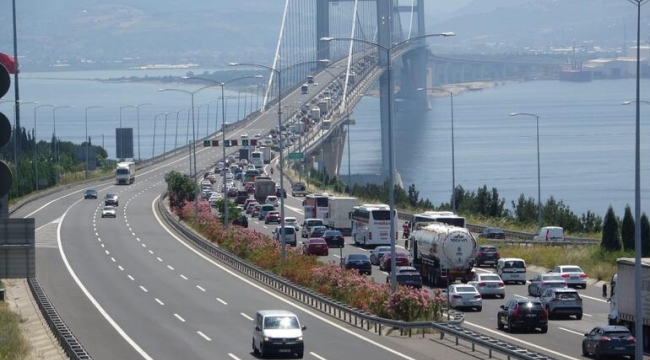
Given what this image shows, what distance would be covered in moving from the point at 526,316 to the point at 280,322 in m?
7.31

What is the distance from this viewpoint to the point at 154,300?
129 feet

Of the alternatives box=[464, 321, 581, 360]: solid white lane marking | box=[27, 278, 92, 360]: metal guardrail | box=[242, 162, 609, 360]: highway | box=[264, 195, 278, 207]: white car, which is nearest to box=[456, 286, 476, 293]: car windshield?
box=[242, 162, 609, 360]: highway

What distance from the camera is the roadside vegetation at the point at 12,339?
91.4 feet

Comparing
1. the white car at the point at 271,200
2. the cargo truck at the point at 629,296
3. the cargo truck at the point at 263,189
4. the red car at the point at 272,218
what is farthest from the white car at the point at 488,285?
the cargo truck at the point at 263,189

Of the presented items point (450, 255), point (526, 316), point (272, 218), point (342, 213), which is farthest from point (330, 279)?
point (272, 218)

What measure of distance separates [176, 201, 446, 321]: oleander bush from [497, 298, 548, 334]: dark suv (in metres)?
1.67

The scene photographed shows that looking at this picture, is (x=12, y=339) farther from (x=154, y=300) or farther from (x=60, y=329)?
(x=154, y=300)

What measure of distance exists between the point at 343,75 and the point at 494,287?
123155 mm

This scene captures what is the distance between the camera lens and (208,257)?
53438mm

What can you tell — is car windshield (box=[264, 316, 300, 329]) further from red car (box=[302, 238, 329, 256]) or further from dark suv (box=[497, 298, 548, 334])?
red car (box=[302, 238, 329, 256])

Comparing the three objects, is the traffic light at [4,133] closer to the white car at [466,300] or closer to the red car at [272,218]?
the white car at [466,300]

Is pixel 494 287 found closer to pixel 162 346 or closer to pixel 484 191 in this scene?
pixel 162 346

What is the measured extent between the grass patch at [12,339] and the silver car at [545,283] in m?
15.0

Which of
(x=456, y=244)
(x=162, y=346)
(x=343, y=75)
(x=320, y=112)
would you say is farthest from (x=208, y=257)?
(x=343, y=75)
